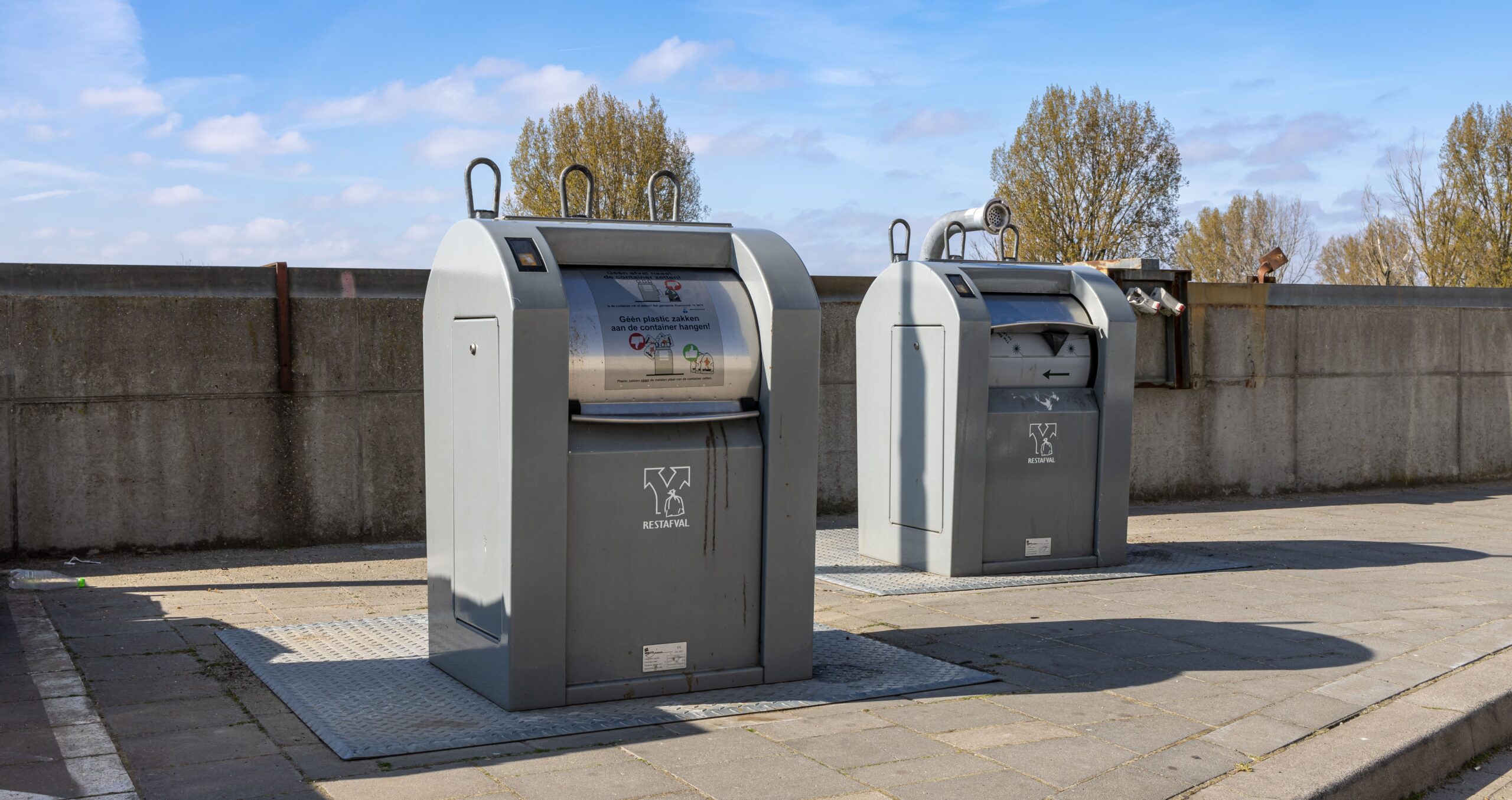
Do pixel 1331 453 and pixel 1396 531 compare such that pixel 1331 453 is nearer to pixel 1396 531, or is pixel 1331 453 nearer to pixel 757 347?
pixel 1396 531

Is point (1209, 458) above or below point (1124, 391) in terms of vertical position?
below

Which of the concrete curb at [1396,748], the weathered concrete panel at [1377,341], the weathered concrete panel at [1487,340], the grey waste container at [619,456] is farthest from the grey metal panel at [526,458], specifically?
the weathered concrete panel at [1487,340]

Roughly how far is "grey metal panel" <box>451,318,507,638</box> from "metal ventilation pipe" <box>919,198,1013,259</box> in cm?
436

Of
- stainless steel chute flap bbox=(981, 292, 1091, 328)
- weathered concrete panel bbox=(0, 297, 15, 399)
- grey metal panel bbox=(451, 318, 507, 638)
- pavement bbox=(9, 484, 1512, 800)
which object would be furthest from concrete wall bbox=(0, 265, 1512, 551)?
grey metal panel bbox=(451, 318, 507, 638)

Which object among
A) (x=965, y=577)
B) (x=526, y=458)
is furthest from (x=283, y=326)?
(x=965, y=577)

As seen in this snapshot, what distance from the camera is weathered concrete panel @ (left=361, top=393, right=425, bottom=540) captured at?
7984 millimetres

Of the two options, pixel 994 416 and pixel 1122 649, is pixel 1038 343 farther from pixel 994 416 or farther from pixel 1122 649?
pixel 1122 649

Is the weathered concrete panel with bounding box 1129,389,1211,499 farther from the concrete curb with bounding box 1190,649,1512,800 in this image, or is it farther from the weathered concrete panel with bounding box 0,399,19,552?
the weathered concrete panel with bounding box 0,399,19,552

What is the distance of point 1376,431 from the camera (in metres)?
11.9

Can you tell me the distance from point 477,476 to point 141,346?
396 cm

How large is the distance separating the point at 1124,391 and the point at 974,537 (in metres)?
1.34

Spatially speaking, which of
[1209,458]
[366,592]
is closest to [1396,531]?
[1209,458]

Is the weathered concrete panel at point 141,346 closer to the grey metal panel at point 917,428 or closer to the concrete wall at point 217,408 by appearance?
the concrete wall at point 217,408

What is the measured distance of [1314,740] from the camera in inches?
161
